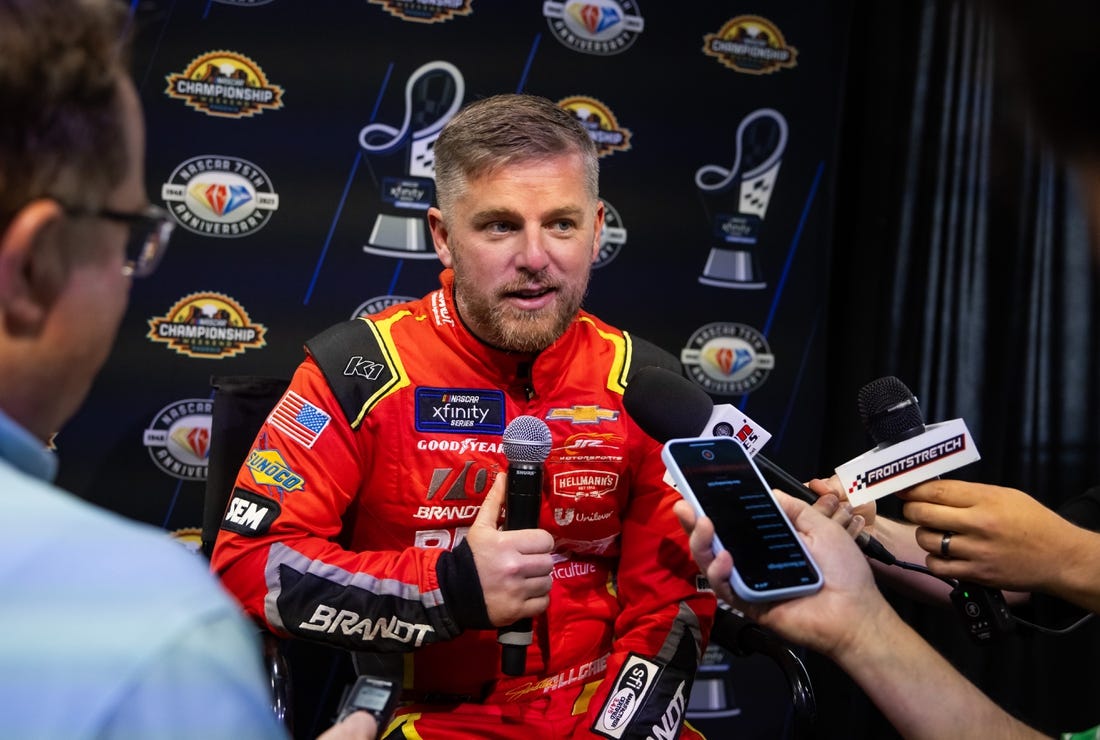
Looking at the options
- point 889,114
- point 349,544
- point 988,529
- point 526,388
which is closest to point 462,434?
point 526,388

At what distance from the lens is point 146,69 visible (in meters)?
2.49

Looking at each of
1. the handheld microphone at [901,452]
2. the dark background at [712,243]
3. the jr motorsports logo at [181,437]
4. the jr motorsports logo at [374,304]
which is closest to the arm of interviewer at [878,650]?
the handheld microphone at [901,452]

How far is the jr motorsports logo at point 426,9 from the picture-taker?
264 cm

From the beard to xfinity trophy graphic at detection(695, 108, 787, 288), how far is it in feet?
3.59

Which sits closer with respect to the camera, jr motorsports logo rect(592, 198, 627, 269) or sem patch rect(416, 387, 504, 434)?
sem patch rect(416, 387, 504, 434)

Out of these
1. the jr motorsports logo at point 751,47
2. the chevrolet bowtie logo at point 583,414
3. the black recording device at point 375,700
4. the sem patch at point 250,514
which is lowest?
the sem patch at point 250,514

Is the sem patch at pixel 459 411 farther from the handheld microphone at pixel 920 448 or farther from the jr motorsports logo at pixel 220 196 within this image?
the jr motorsports logo at pixel 220 196

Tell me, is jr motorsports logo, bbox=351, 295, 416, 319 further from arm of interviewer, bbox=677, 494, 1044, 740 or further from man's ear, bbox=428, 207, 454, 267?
arm of interviewer, bbox=677, 494, 1044, 740

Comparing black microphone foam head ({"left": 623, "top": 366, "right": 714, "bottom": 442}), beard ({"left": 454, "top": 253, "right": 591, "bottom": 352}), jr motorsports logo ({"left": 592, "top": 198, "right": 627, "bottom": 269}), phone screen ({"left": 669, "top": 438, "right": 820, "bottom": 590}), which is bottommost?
phone screen ({"left": 669, "top": 438, "right": 820, "bottom": 590})

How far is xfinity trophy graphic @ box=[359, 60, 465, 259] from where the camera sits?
2.65 metres

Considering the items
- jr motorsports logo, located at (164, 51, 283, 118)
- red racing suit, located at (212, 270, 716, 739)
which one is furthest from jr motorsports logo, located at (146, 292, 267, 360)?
red racing suit, located at (212, 270, 716, 739)

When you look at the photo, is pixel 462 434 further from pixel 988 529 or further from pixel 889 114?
pixel 889 114

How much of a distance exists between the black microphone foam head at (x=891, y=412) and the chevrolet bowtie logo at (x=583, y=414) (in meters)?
0.61

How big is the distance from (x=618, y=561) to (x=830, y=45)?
188 centimetres
